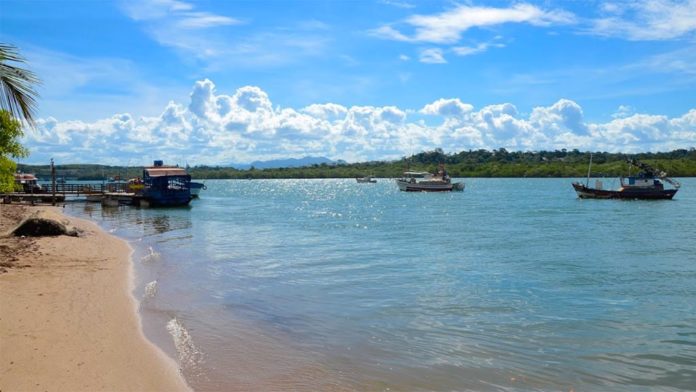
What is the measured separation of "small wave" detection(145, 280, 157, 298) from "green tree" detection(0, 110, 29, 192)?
20.6 feet

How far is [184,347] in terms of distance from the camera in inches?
404

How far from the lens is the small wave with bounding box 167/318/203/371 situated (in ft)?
30.6

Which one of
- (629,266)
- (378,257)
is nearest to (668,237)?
(629,266)

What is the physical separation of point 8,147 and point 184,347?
39.2ft

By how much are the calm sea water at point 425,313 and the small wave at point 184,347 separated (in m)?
0.05

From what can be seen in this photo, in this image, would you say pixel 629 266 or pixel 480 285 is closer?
pixel 480 285

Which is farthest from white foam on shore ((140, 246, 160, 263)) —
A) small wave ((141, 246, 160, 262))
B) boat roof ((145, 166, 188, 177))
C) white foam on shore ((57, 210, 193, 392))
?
boat roof ((145, 166, 188, 177))

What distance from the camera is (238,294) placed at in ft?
50.7

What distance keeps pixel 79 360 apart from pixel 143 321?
3.43m

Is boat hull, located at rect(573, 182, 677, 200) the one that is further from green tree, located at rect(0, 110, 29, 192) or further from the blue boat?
green tree, located at rect(0, 110, 29, 192)

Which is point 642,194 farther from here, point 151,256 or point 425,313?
point 425,313

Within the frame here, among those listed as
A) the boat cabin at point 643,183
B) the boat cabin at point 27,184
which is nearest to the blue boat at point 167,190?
the boat cabin at point 27,184

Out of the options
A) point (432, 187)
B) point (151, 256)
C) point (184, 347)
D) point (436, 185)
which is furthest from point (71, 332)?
point (432, 187)

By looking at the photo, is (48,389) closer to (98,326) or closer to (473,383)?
(98,326)
